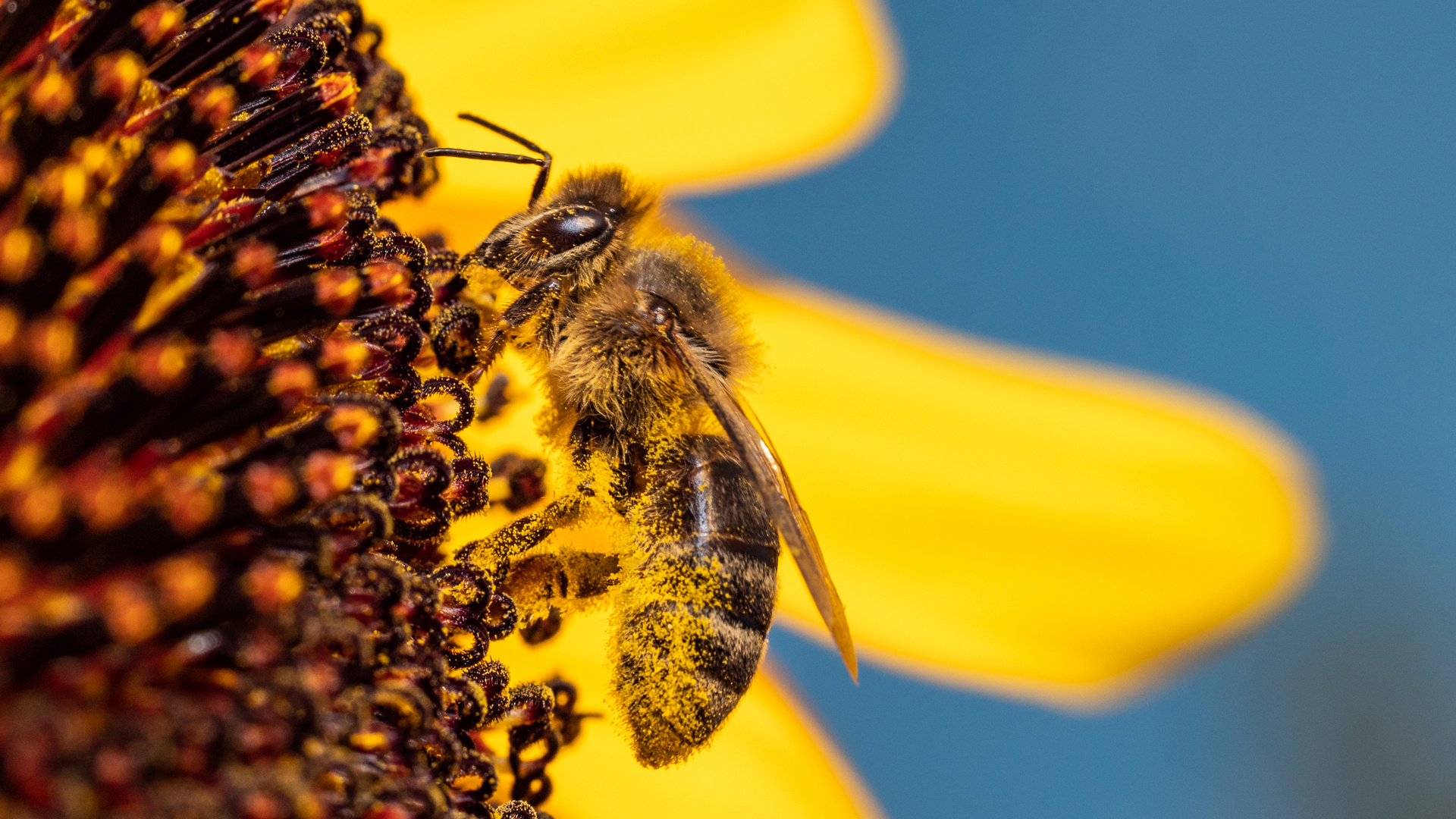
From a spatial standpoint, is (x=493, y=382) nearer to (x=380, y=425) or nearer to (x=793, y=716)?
(x=380, y=425)

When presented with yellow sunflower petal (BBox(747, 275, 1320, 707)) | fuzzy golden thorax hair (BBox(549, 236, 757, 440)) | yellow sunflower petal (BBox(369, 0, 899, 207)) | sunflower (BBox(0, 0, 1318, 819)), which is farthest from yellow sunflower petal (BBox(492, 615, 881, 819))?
yellow sunflower petal (BBox(369, 0, 899, 207))

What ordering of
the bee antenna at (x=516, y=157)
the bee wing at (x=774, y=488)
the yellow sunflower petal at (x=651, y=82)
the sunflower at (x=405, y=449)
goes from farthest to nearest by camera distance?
the yellow sunflower petal at (x=651, y=82) → the bee antenna at (x=516, y=157) → the bee wing at (x=774, y=488) → the sunflower at (x=405, y=449)

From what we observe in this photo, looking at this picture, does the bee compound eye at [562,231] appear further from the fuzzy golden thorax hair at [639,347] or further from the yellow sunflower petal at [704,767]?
the yellow sunflower petal at [704,767]

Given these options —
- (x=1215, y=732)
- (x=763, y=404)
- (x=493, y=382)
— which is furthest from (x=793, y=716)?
(x=1215, y=732)

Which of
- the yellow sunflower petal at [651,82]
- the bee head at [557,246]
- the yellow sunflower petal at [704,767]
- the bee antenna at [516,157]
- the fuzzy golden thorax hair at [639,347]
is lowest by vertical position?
the yellow sunflower petal at [704,767]

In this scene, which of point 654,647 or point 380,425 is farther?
point 654,647

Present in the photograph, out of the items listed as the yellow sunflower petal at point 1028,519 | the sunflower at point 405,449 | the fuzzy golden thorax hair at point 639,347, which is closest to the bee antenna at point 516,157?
the sunflower at point 405,449

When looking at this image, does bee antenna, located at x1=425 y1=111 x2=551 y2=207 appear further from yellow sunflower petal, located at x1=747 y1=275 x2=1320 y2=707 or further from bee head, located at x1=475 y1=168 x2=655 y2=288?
yellow sunflower petal, located at x1=747 y1=275 x2=1320 y2=707
